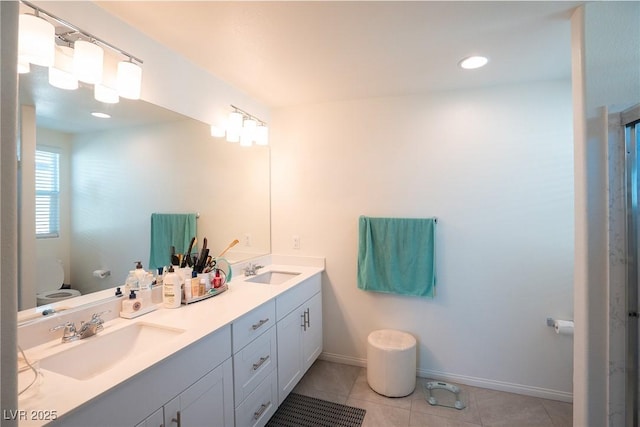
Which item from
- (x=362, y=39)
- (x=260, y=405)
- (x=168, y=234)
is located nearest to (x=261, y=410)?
(x=260, y=405)

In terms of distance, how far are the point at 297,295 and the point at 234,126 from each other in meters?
1.40

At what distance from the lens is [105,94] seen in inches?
51.3

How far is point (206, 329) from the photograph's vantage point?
4.01 feet

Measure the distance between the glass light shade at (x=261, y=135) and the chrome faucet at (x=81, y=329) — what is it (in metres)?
1.66

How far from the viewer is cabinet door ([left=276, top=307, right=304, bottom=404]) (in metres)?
1.80

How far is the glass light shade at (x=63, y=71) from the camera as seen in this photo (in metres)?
1.13

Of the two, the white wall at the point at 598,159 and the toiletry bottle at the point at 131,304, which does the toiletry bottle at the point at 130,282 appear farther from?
the white wall at the point at 598,159

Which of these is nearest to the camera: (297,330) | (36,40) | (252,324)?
(36,40)

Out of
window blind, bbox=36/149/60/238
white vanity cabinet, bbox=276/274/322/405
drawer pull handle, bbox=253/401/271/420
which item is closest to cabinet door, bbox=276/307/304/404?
white vanity cabinet, bbox=276/274/322/405

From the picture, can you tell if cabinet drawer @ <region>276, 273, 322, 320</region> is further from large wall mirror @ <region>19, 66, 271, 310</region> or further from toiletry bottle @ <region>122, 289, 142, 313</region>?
toiletry bottle @ <region>122, 289, 142, 313</region>

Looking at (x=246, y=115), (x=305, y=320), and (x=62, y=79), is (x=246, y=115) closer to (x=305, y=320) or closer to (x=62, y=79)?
(x=62, y=79)

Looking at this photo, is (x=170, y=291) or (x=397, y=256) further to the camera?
(x=397, y=256)

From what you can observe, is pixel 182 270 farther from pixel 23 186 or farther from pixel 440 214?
pixel 440 214

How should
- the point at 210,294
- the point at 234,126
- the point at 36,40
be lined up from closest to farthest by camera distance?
the point at 36,40 < the point at 210,294 < the point at 234,126
